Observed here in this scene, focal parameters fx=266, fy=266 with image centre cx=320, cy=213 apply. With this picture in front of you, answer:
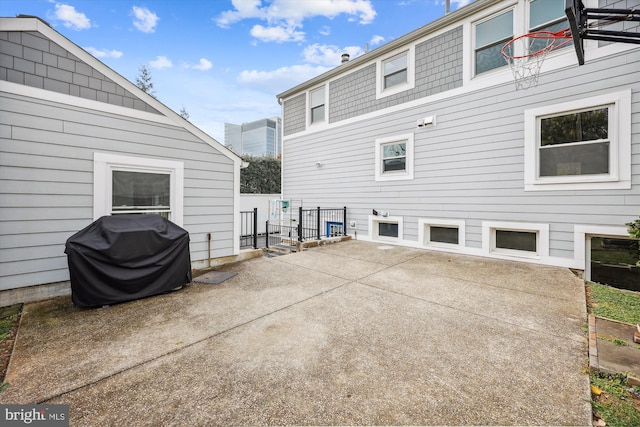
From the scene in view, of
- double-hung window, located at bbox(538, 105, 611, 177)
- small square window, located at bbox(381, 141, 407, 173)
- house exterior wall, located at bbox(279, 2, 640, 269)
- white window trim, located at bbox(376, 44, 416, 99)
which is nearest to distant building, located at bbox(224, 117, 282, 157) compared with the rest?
house exterior wall, located at bbox(279, 2, 640, 269)

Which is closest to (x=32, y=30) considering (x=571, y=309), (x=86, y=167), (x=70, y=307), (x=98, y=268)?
(x=86, y=167)

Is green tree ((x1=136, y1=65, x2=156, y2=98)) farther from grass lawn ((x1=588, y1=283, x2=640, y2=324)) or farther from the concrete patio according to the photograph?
grass lawn ((x1=588, y1=283, x2=640, y2=324))

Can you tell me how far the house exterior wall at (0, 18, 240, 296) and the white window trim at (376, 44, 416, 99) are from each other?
570 centimetres

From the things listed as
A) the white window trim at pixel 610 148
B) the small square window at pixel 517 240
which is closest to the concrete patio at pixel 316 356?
the small square window at pixel 517 240

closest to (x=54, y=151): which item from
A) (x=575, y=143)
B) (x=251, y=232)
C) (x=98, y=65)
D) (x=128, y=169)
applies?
(x=128, y=169)

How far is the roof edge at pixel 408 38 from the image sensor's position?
5961 millimetres

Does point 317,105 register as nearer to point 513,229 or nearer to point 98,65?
point 98,65

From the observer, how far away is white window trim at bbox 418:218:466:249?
6.39 meters

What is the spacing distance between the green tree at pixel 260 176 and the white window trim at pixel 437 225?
8.31 meters

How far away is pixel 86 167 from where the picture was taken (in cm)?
401

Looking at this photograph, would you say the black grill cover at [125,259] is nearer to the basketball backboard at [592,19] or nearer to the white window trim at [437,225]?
the basketball backboard at [592,19]

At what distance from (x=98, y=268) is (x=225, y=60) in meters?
9.39

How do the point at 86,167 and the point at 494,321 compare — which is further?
the point at 86,167

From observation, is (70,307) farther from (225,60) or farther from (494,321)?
(225,60)
